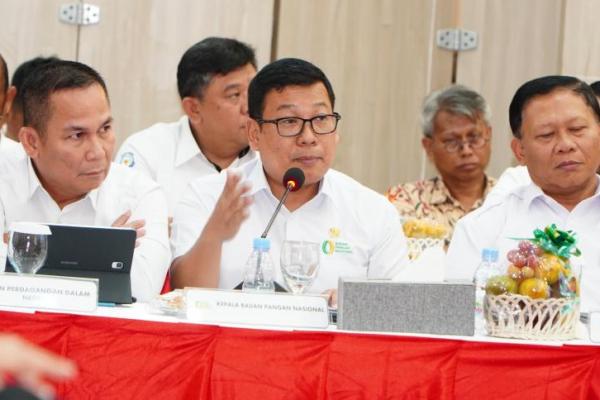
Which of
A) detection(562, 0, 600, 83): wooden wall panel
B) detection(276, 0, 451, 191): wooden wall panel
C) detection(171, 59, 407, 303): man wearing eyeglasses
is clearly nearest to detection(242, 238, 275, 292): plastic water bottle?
detection(171, 59, 407, 303): man wearing eyeglasses

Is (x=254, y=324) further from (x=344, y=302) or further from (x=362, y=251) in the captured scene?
(x=362, y=251)

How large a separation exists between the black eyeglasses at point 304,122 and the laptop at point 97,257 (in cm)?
66

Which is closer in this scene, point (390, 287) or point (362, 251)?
point (390, 287)

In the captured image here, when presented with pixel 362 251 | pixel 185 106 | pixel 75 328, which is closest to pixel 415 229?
pixel 362 251

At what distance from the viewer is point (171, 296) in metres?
2.11

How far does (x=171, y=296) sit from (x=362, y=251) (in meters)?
0.80

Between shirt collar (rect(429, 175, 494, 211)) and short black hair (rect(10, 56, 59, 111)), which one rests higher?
short black hair (rect(10, 56, 59, 111))

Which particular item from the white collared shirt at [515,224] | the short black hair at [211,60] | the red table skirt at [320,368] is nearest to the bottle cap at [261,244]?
the red table skirt at [320,368]

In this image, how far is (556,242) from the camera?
2.04 metres

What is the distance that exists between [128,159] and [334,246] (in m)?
1.26

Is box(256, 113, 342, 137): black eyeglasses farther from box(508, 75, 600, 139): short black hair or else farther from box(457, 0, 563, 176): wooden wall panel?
box(457, 0, 563, 176): wooden wall panel

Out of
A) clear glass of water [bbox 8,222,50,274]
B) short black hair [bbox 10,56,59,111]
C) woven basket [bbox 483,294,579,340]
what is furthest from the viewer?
short black hair [bbox 10,56,59,111]

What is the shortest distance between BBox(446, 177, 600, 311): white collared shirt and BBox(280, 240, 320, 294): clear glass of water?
0.73m

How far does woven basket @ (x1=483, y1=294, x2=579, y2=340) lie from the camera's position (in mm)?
1953
